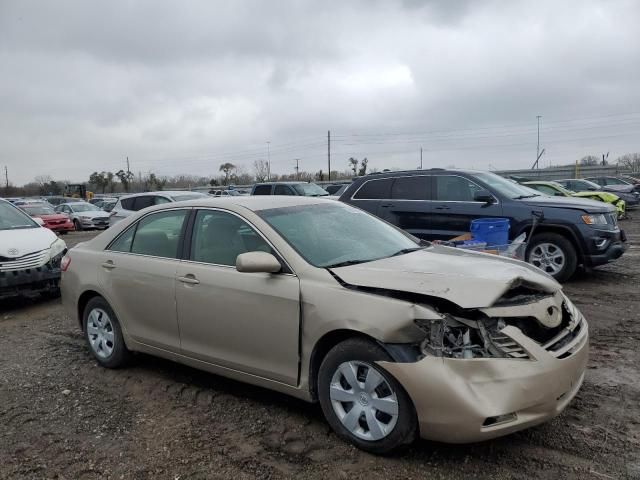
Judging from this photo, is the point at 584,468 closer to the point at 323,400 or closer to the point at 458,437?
the point at 458,437

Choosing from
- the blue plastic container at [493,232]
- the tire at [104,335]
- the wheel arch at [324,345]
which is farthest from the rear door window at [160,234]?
the blue plastic container at [493,232]

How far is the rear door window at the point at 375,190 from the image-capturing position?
9.18 m

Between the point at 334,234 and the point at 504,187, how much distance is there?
539 cm

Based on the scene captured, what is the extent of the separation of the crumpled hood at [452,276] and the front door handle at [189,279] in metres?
1.18

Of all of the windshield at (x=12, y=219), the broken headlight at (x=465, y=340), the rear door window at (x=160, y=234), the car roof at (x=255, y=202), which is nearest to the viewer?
the broken headlight at (x=465, y=340)

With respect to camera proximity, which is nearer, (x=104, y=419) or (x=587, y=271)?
(x=104, y=419)

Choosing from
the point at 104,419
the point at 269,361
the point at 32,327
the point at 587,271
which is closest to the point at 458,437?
the point at 269,361

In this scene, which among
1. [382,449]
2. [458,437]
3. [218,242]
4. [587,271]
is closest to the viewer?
[458,437]

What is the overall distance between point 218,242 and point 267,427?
1.43 m

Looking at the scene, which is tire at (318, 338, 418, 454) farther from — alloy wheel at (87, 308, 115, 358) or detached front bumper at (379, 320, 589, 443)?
alloy wheel at (87, 308, 115, 358)

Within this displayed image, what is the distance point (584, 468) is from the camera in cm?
295

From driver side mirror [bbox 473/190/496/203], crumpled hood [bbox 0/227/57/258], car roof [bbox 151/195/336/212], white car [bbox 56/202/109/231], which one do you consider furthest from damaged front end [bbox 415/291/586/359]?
white car [bbox 56/202/109/231]

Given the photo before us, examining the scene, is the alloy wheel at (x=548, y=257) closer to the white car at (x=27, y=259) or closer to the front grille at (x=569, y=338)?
the front grille at (x=569, y=338)

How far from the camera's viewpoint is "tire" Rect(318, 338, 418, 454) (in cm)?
298
